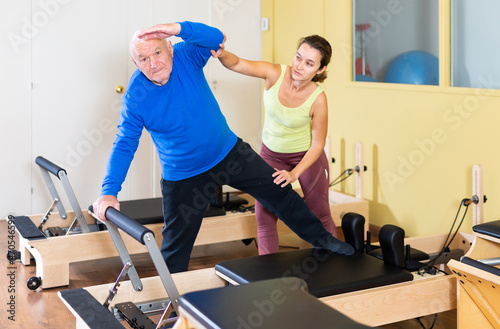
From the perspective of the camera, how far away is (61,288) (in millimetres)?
3379

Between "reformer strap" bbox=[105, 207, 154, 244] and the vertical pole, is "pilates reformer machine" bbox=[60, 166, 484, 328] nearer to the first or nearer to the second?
"reformer strap" bbox=[105, 207, 154, 244]

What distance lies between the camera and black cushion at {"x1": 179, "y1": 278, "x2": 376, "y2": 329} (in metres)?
1.62

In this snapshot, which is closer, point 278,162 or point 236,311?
point 236,311

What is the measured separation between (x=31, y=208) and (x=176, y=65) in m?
2.77

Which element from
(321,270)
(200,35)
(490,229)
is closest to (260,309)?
(321,270)

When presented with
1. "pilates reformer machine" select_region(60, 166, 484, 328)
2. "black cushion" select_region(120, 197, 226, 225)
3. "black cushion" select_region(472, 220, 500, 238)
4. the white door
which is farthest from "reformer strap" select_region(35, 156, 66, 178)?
"black cushion" select_region(472, 220, 500, 238)

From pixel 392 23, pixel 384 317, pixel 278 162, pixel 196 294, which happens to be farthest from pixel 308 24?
pixel 196 294

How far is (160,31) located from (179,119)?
0.37 meters

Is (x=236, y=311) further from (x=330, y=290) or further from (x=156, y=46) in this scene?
(x=156, y=46)

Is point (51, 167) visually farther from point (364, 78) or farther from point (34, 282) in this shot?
point (364, 78)

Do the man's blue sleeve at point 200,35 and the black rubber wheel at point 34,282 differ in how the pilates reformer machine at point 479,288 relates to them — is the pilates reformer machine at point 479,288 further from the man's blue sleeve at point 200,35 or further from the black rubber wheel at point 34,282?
the black rubber wheel at point 34,282

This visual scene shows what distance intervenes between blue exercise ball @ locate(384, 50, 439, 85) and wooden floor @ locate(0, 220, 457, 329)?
145cm

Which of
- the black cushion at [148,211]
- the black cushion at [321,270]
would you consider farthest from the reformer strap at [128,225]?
the black cushion at [148,211]

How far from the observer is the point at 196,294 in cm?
173
